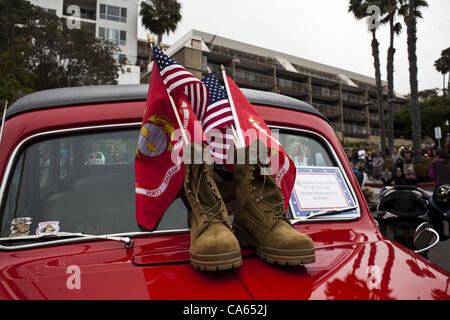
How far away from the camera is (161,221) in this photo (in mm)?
1437

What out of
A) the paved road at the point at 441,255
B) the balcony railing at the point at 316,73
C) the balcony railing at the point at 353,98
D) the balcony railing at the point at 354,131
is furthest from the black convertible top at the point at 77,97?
the balcony railing at the point at 353,98

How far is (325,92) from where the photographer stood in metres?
43.8

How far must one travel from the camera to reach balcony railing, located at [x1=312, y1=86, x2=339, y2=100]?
140 ft

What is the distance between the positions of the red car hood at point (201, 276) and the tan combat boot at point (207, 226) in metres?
0.06

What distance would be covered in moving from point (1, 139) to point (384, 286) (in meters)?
1.67

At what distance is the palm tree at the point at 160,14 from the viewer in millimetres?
25125

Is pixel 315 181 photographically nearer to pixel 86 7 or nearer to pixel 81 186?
pixel 81 186

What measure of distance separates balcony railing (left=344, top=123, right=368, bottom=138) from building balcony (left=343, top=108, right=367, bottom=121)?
112 centimetres

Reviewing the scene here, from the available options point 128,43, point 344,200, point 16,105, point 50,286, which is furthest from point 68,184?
point 128,43

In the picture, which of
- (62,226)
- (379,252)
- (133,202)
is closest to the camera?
(379,252)

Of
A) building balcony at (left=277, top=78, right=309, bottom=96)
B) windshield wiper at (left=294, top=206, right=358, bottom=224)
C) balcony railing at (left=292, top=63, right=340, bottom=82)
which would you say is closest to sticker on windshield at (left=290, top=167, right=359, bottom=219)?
windshield wiper at (left=294, top=206, right=358, bottom=224)

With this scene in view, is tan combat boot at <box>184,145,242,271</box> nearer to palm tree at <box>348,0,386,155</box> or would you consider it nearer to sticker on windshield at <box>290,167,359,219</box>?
sticker on windshield at <box>290,167,359,219</box>

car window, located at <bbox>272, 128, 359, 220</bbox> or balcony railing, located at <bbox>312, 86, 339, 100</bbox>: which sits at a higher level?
balcony railing, located at <bbox>312, 86, 339, 100</bbox>
